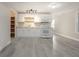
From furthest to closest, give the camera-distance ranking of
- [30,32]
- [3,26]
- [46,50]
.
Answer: [30,32], [3,26], [46,50]

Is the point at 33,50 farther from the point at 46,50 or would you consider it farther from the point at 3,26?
the point at 3,26

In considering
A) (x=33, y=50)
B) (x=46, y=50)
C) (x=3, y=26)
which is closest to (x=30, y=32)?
(x=3, y=26)

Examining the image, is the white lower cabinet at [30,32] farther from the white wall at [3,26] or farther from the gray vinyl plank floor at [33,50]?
the white wall at [3,26]

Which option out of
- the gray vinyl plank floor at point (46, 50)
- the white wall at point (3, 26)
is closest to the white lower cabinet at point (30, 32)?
the gray vinyl plank floor at point (46, 50)

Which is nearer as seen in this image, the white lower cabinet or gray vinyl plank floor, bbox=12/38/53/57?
gray vinyl plank floor, bbox=12/38/53/57

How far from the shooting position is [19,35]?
11.3 meters

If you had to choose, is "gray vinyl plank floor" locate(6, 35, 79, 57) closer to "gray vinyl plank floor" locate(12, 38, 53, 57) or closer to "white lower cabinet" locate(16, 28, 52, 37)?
"gray vinyl plank floor" locate(12, 38, 53, 57)

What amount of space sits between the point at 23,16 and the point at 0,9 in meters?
6.80

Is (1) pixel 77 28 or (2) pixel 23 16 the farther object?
(2) pixel 23 16

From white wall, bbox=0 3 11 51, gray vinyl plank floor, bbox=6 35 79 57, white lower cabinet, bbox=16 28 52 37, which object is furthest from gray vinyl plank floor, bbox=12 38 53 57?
white lower cabinet, bbox=16 28 52 37

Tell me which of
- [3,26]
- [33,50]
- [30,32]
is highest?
[3,26]

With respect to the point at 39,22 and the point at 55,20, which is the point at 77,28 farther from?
the point at 55,20

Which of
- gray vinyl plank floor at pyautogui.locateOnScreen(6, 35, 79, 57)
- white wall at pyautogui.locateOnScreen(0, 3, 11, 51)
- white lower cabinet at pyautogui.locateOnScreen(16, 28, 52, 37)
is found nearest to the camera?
gray vinyl plank floor at pyautogui.locateOnScreen(6, 35, 79, 57)

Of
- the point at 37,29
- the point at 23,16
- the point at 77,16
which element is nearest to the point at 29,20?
the point at 23,16
